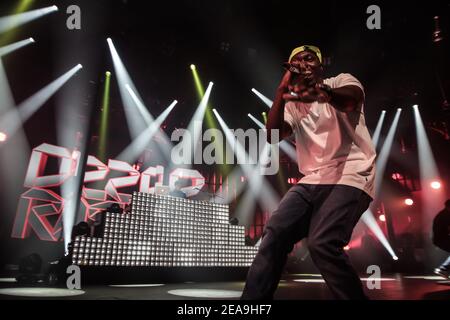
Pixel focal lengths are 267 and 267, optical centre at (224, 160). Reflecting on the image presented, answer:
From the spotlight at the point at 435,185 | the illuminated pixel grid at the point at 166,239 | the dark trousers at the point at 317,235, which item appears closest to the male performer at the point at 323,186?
the dark trousers at the point at 317,235

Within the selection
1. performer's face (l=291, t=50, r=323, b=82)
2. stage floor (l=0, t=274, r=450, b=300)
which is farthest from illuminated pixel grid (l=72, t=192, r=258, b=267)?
performer's face (l=291, t=50, r=323, b=82)

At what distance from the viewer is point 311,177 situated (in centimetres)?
138

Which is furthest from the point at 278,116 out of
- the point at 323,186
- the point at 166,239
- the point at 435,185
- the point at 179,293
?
the point at 435,185

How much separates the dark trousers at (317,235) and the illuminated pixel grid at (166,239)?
3590mm

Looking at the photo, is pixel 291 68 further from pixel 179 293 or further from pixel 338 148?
pixel 179 293

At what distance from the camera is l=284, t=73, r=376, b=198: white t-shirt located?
50.1 inches

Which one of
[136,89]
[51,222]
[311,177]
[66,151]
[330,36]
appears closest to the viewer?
[311,177]

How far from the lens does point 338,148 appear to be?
1.34m

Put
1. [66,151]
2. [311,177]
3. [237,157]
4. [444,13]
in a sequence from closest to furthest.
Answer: [311,177], [444,13], [66,151], [237,157]

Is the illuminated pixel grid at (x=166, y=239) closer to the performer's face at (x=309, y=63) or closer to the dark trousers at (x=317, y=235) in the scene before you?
the dark trousers at (x=317, y=235)
